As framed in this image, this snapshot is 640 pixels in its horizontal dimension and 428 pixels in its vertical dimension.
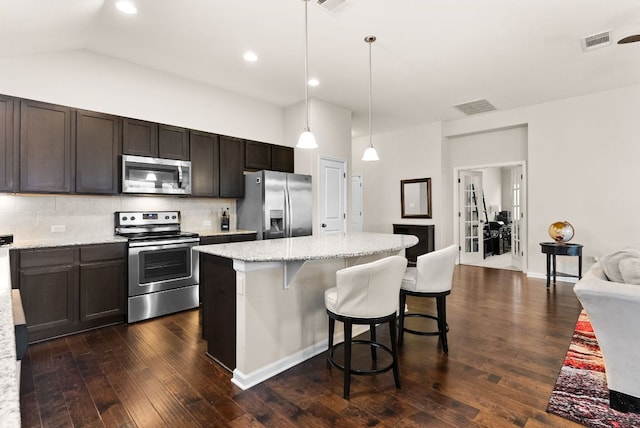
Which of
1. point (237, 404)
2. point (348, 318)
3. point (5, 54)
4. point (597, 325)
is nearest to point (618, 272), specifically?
point (597, 325)

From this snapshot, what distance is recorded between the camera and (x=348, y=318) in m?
2.13

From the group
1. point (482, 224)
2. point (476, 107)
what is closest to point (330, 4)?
point (476, 107)

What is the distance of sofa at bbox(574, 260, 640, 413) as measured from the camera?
176cm

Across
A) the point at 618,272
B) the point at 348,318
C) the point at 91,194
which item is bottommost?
the point at 348,318

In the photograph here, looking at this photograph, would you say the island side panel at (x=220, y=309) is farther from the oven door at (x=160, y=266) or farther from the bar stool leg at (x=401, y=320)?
the bar stool leg at (x=401, y=320)

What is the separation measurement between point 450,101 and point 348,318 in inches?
180

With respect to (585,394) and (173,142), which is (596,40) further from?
(173,142)

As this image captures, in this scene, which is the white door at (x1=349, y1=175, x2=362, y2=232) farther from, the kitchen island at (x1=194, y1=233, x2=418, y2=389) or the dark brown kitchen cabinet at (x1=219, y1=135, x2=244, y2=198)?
the kitchen island at (x1=194, y1=233, x2=418, y2=389)

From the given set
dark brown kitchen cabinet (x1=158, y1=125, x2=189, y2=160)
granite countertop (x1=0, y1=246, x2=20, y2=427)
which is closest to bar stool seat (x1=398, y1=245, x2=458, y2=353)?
granite countertop (x1=0, y1=246, x2=20, y2=427)

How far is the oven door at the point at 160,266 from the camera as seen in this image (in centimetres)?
350

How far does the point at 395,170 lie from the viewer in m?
7.23

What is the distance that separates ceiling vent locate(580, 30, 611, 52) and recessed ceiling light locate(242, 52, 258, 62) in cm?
350

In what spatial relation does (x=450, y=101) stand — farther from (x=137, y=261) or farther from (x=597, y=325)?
(x=137, y=261)

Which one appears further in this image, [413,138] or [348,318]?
[413,138]
